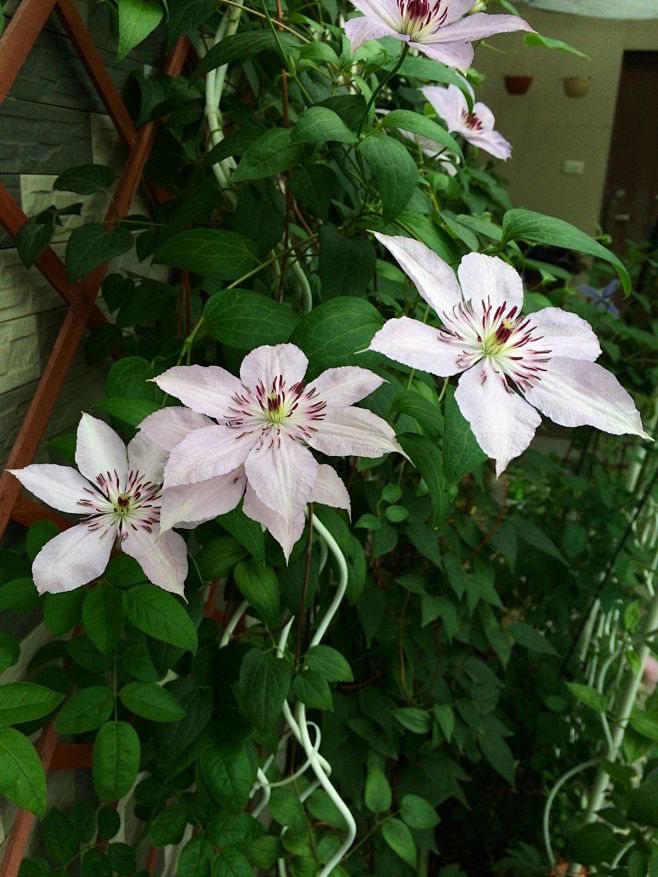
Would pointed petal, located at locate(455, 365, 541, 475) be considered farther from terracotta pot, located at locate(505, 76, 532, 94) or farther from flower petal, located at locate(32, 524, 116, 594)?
terracotta pot, located at locate(505, 76, 532, 94)

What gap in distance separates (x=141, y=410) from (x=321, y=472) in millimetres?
150

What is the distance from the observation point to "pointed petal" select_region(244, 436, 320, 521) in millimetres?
478

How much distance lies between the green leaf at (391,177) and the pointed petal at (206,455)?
0.71 ft

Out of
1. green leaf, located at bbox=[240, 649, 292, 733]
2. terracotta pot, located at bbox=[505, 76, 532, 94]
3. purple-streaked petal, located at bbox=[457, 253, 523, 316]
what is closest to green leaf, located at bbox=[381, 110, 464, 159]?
purple-streaked petal, located at bbox=[457, 253, 523, 316]

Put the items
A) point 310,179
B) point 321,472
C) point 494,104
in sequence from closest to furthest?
point 321,472, point 310,179, point 494,104

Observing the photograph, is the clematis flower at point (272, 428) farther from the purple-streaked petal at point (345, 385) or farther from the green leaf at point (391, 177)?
the green leaf at point (391, 177)

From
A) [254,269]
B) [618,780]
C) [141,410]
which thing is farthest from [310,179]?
[618,780]

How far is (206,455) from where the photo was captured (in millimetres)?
480

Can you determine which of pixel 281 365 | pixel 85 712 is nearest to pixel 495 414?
pixel 281 365

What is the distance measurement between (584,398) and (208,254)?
36 centimetres

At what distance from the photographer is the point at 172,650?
0.67 m

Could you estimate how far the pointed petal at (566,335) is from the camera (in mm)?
490

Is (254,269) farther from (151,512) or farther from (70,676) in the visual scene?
(70,676)

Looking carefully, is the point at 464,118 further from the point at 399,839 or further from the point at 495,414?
the point at 399,839
